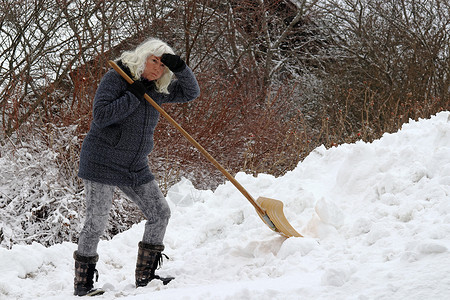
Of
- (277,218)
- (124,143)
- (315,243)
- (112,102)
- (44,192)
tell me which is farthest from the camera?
(44,192)

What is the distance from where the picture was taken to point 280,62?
45.1ft

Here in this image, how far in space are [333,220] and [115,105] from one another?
1.74 meters

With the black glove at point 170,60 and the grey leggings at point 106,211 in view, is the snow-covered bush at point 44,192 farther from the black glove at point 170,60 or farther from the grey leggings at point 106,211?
the black glove at point 170,60

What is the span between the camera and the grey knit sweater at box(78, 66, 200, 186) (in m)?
2.88

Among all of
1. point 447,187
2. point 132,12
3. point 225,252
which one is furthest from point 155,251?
point 132,12

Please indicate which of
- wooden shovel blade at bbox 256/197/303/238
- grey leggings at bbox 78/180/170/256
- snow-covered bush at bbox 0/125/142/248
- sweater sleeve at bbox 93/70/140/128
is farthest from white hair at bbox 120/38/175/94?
snow-covered bush at bbox 0/125/142/248

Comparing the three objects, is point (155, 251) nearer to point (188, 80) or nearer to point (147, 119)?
point (147, 119)

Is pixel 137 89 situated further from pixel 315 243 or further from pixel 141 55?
pixel 315 243

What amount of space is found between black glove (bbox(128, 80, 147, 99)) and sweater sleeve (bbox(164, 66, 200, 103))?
12.1 inches

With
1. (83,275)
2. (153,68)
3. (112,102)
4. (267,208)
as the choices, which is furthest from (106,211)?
(267,208)

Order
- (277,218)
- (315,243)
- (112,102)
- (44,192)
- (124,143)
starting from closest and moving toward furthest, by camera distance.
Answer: (112,102) < (124,143) < (315,243) < (277,218) < (44,192)

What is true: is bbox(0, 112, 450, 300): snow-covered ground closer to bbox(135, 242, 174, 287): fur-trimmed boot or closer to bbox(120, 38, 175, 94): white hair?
bbox(135, 242, 174, 287): fur-trimmed boot

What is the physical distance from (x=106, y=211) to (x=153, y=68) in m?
0.93

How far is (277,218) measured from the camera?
354cm
